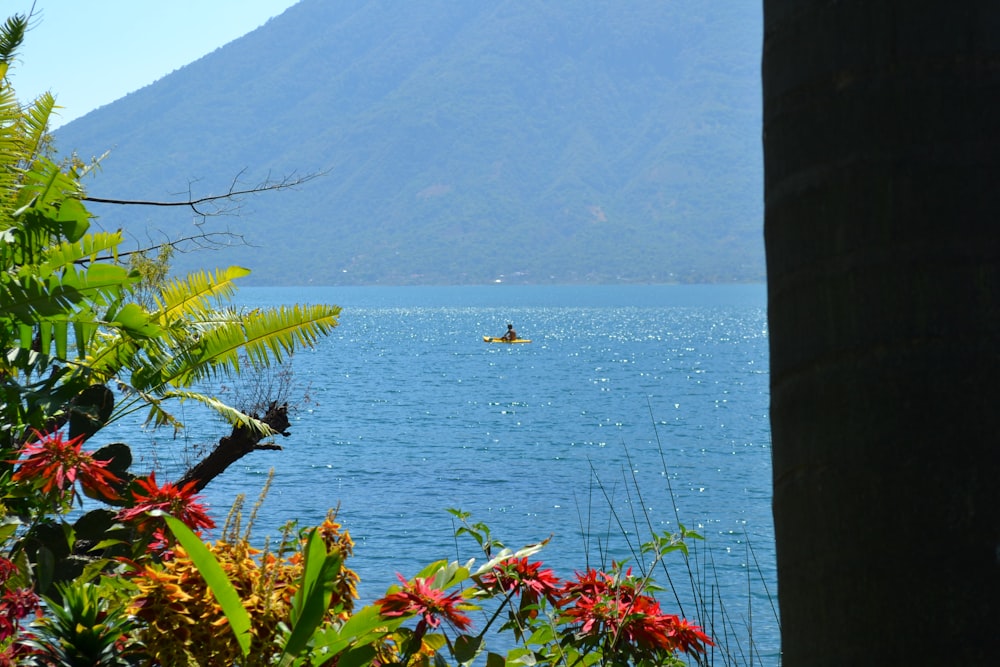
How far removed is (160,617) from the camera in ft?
7.36

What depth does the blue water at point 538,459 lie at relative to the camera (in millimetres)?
14016

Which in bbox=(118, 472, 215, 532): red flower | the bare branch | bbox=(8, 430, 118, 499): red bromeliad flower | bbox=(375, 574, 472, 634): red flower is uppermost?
the bare branch

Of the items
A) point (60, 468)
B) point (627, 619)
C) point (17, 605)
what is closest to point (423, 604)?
point (627, 619)

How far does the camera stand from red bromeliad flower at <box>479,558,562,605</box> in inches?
98.8

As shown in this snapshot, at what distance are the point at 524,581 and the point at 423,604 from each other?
1.16ft

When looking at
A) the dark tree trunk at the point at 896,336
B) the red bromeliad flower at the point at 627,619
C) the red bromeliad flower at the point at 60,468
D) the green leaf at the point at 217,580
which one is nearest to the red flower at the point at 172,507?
the red bromeliad flower at the point at 60,468

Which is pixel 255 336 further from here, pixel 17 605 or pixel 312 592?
pixel 312 592

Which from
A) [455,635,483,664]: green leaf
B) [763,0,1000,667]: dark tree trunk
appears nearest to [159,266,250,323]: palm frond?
[455,635,483,664]: green leaf

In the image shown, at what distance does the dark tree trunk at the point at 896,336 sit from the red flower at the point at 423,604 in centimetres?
124

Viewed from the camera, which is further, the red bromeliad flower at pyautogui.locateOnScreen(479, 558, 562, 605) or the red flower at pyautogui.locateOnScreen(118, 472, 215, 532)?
the red flower at pyautogui.locateOnScreen(118, 472, 215, 532)

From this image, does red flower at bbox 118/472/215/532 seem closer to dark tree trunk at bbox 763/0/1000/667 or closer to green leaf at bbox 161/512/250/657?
green leaf at bbox 161/512/250/657

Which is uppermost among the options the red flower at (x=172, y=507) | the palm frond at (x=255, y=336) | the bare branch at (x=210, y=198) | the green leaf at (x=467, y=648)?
the bare branch at (x=210, y=198)

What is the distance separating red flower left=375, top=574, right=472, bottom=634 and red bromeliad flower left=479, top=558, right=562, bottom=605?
0.71ft

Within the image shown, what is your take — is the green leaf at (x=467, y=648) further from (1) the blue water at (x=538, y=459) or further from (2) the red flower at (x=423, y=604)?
(1) the blue water at (x=538, y=459)
